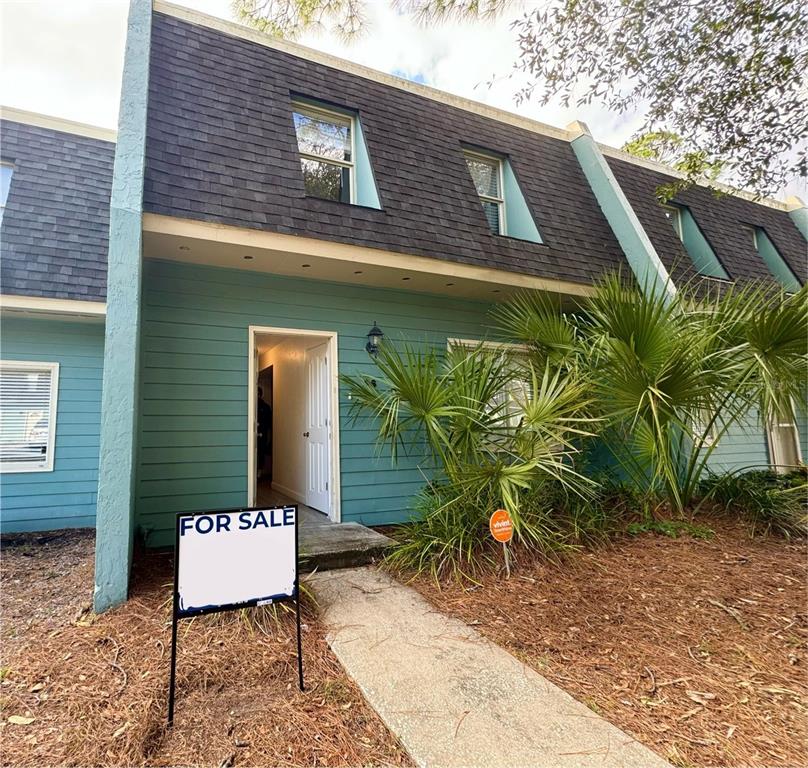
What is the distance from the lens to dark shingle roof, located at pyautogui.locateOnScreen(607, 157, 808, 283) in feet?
23.8

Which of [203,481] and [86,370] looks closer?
[203,481]

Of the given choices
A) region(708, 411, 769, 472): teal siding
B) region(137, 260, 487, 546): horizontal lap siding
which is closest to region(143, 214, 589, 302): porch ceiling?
region(137, 260, 487, 546): horizontal lap siding

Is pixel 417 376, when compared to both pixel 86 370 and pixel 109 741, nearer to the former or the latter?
pixel 109 741

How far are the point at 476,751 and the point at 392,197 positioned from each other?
5064 mm

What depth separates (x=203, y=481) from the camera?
4559 mm

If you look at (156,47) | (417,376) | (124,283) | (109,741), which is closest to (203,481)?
(124,283)

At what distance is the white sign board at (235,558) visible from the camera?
7.02ft

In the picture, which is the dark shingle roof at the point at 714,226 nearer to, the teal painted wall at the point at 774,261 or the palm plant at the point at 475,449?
the teal painted wall at the point at 774,261

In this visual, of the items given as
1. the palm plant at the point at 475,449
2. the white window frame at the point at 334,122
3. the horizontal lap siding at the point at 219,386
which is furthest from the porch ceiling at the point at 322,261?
the palm plant at the point at 475,449

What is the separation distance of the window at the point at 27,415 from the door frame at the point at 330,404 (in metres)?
3.20

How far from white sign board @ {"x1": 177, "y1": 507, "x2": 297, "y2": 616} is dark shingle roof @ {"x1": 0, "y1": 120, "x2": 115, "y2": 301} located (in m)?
5.12

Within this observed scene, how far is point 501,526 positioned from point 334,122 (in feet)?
17.1

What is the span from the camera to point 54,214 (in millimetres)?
6258

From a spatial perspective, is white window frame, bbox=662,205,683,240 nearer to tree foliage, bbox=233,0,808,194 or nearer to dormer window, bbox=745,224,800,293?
dormer window, bbox=745,224,800,293
